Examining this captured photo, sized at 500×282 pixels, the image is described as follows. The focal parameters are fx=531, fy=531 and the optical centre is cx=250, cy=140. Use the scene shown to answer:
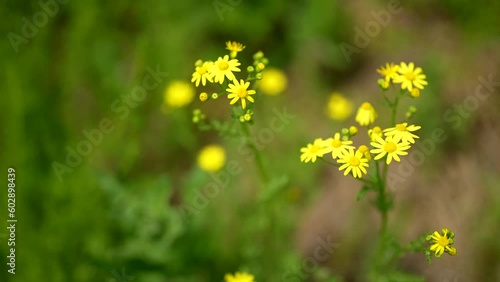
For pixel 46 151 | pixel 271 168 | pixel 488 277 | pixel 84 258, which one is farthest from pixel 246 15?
pixel 488 277

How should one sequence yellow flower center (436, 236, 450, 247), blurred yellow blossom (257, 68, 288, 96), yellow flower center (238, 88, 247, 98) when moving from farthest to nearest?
blurred yellow blossom (257, 68, 288, 96) < yellow flower center (238, 88, 247, 98) < yellow flower center (436, 236, 450, 247)

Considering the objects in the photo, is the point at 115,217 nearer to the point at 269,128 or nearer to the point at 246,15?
the point at 269,128

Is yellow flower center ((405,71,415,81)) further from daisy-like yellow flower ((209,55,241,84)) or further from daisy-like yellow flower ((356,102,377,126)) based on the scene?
daisy-like yellow flower ((209,55,241,84))

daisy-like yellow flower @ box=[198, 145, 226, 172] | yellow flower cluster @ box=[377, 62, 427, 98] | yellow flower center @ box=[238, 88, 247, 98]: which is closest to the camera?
yellow flower center @ box=[238, 88, 247, 98]

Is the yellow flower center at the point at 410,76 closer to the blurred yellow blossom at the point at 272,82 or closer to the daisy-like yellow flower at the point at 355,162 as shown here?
the daisy-like yellow flower at the point at 355,162

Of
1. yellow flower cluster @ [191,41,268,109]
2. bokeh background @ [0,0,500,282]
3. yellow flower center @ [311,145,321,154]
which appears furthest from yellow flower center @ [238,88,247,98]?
bokeh background @ [0,0,500,282]

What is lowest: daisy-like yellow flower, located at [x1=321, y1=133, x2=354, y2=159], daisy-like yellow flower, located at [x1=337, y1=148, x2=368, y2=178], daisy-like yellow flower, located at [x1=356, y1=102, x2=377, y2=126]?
daisy-like yellow flower, located at [x1=337, y1=148, x2=368, y2=178]
